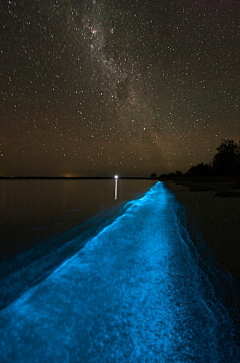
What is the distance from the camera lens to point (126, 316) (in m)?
2.36

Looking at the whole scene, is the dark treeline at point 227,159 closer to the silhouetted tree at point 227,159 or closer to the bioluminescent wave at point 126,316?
the silhouetted tree at point 227,159

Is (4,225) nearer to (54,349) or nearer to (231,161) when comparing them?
(54,349)

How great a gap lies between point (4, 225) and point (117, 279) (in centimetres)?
684

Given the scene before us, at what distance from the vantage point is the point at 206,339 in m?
1.93

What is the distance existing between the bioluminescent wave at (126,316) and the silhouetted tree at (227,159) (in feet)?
210

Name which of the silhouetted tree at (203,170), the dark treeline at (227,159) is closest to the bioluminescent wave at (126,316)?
the dark treeline at (227,159)

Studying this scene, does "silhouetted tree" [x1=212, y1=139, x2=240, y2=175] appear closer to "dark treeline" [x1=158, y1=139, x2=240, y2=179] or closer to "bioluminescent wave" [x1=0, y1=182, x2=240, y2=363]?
"dark treeline" [x1=158, y1=139, x2=240, y2=179]

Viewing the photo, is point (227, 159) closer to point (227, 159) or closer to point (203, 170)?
point (227, 159)

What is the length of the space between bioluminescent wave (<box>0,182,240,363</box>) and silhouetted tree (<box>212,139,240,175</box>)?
64.0 metres

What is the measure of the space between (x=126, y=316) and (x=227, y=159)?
69465mm

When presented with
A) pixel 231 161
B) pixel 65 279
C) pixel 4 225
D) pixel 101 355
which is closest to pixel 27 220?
pixel 4 225

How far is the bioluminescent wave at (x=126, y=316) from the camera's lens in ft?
6.00

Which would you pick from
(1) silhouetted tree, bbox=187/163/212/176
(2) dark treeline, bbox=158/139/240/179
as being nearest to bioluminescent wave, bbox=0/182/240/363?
(2) dark treeline, bbox=158/139/240/179

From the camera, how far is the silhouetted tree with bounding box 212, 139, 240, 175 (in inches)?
2407
